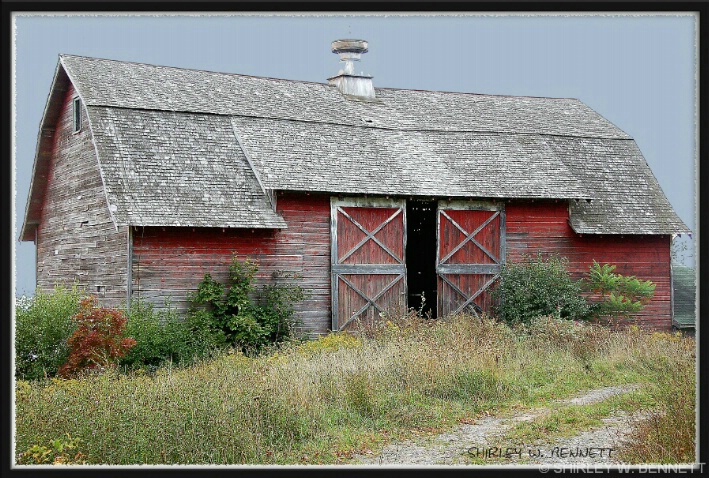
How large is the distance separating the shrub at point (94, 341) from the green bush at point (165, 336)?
0.92 meters

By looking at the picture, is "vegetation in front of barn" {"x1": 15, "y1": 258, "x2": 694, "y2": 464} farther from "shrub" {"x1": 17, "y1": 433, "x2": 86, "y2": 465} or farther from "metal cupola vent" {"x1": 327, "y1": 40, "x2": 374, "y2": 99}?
"metal cupola vent" {"x1": 327, "y1": 40, "x2": 374, "y2": 99}

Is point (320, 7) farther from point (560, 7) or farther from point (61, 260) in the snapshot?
point (61, 260)

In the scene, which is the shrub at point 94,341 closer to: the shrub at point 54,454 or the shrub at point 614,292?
the shrub at point 54,454

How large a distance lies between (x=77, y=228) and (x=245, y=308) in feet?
16.7

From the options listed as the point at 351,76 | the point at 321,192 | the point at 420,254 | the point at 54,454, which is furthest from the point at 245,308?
the point at 351,76

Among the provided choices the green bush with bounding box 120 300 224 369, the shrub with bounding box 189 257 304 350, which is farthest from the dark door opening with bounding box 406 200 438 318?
the green bush with bounding box 120 300 224 369

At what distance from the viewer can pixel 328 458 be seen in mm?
11000

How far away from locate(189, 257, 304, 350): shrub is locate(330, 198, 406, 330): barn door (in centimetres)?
132

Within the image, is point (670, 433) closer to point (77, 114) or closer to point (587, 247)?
point (587, 247)

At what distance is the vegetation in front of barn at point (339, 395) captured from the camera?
35.1ft

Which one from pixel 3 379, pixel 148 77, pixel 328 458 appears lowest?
pixel 328 458

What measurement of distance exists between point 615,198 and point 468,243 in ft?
16.0

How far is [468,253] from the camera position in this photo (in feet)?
75.7

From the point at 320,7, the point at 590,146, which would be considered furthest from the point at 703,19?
the point at 590,146
